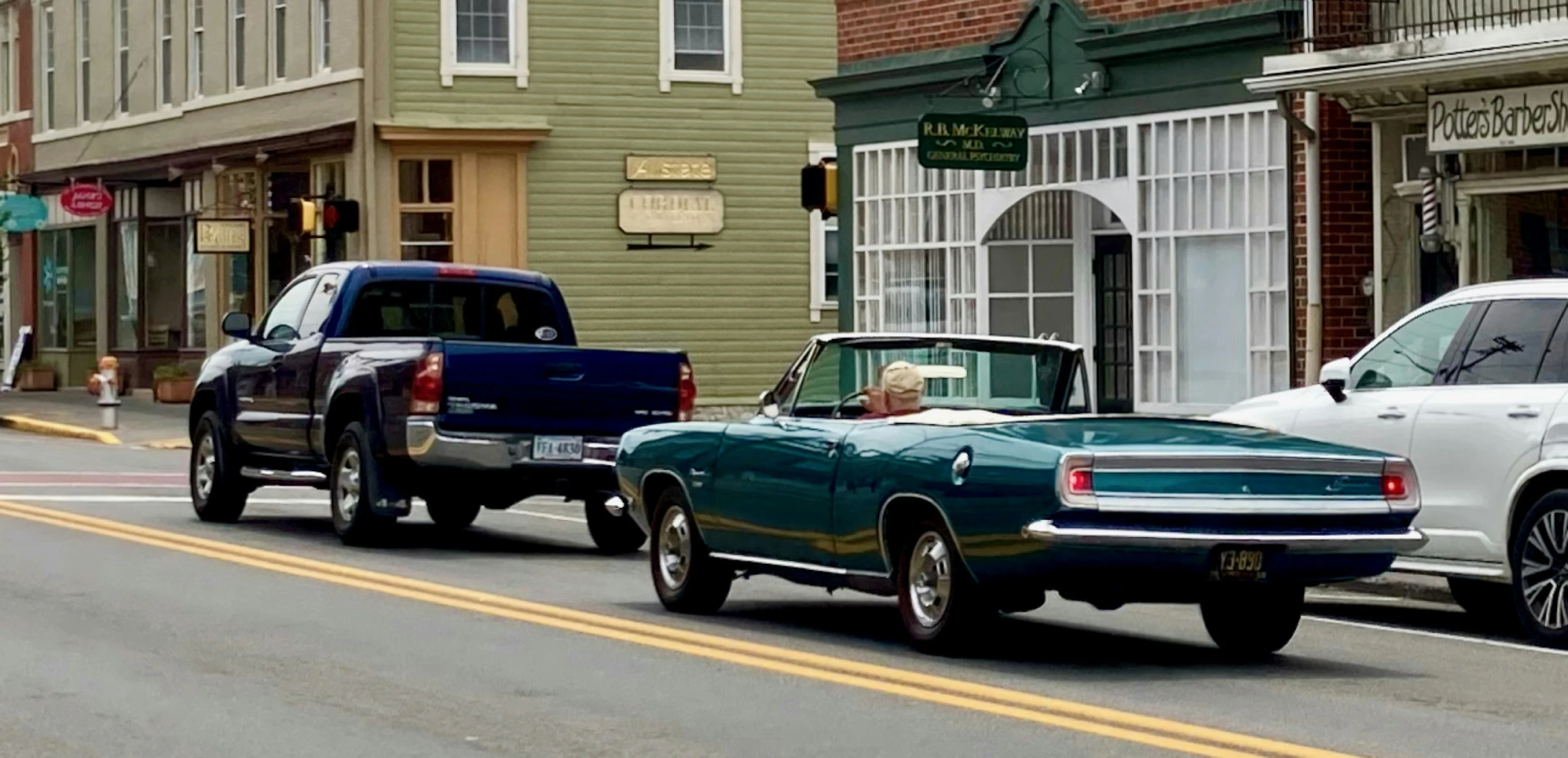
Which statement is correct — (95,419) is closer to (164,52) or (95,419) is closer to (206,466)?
(164,52)

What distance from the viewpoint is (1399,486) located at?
1131 cm

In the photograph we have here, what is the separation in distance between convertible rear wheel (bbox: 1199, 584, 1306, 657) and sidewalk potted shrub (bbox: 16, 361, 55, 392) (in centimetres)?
3852

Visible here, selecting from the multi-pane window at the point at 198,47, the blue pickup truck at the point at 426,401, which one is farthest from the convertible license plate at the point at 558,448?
the multi-pane window at the point at 198,47

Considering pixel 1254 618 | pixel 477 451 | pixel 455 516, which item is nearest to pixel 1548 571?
pixel 1254 618

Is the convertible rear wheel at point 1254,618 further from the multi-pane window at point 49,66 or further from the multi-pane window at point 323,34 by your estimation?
the multi-pane window at point 49,66

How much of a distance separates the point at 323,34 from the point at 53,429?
639 centimetres

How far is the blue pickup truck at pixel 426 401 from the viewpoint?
1723 centimetres

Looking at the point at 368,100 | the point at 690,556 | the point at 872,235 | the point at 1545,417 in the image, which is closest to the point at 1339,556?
the point at 1545,417

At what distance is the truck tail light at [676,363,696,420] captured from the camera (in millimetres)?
17734

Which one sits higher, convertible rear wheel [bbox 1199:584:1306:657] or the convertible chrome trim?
the convertible chrome trim

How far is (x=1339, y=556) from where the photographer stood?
36.4 feet

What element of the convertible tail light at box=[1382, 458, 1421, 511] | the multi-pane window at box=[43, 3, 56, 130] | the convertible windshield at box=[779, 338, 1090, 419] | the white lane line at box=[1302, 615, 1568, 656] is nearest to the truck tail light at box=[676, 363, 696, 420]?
the convertible windshield at box=[779, 338, 1090, 419]

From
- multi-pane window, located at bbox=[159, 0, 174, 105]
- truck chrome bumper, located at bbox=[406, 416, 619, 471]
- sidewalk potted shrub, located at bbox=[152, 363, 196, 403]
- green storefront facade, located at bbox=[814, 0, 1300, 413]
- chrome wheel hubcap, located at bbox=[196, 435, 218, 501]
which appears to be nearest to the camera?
truck chrome bumper, located at bbox=[406, 416, 619, 471]

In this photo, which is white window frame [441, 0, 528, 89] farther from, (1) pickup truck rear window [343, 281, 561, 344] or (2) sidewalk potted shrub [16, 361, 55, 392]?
(1) pickup truck rear window [343, 281, 561, 344]
